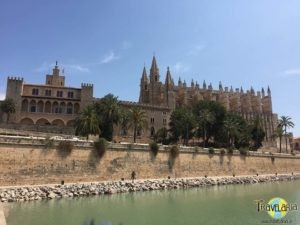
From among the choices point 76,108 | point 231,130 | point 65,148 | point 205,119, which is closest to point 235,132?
point 231,130

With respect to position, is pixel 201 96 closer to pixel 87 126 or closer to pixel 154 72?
pixel 154 72

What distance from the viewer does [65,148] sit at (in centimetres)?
2825

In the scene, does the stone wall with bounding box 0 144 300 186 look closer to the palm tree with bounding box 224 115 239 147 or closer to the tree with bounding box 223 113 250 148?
the palm tree with bounding box 224 115 239 147

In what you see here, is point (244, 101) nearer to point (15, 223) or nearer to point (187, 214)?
point (187, 214)

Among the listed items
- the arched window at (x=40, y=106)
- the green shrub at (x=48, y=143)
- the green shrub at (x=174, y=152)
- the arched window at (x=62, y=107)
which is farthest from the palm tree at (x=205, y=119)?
the green shrub at (x=48, y=143)

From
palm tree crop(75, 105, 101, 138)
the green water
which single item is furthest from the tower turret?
the green water

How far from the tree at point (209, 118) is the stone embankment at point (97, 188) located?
1930cm

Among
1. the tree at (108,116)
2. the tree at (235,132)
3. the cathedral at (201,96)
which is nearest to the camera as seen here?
the tree at (108,116)

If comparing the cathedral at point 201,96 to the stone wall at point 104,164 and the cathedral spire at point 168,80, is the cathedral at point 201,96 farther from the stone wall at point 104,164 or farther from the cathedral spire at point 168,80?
the stone wall at point 104,164

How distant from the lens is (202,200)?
26312 millimetres

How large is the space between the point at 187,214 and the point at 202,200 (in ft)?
21.0

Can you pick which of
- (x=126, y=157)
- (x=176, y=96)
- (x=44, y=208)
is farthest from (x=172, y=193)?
(x=176, y=96)

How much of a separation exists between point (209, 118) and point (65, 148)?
119 ft

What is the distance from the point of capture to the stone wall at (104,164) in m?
25.5
